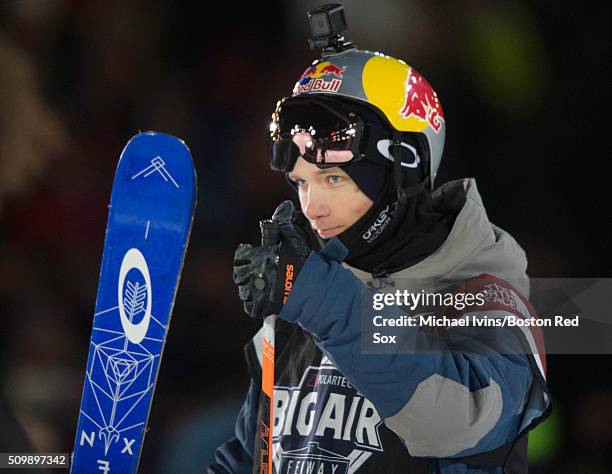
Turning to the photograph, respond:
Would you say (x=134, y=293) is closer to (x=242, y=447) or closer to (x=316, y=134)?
(x=242, y=447)

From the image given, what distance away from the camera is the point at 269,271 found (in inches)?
57.6

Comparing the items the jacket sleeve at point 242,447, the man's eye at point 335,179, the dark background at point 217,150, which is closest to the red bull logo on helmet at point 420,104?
the man's eye at point 335,179

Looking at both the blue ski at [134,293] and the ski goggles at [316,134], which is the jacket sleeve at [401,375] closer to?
the ski goggles at [316,134]

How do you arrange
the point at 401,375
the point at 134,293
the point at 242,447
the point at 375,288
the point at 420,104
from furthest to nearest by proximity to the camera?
the point at 134,293 → the point at 242,447 → the point at 420,104 → the point at 375,288 → the point at 401,375

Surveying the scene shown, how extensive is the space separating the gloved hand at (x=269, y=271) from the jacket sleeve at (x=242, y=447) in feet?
2.18

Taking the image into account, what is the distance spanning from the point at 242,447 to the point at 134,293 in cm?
54

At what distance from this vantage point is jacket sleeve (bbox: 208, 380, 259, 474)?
2.09 m

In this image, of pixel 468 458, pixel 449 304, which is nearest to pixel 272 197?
pixel 449 304

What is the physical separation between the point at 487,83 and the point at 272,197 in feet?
3.38

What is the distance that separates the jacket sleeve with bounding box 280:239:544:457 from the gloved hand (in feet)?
0.10

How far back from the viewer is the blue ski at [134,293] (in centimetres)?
231

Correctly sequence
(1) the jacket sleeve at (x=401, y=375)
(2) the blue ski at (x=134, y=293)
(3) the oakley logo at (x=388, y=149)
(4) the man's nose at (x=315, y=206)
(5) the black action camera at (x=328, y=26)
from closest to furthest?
(1) the jacket sleeve at (x=401, y=375), (4) the man's nose at (x=315, y=206), (3) the oakley logo at (x=388, y=149), (5) the black action camera at (x=328, y=26), (2) the blue ski at (x=134, y=293)

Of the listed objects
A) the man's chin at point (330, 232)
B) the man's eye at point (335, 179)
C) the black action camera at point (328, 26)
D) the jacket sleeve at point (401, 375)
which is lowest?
the jacket sleeve at point (401, 375)

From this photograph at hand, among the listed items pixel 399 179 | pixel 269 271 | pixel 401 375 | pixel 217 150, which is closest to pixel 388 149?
pixel 399 179
